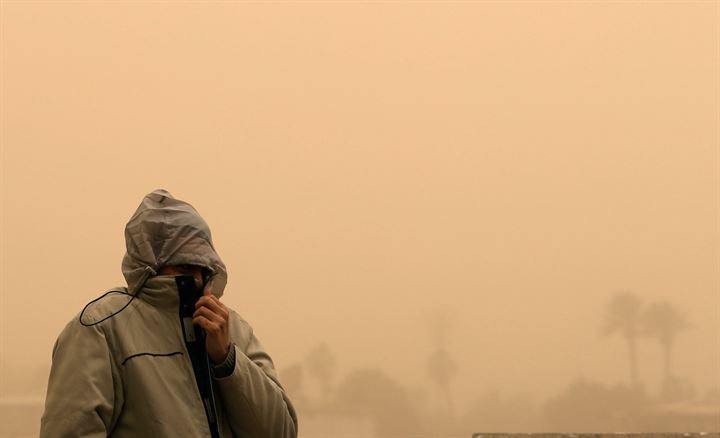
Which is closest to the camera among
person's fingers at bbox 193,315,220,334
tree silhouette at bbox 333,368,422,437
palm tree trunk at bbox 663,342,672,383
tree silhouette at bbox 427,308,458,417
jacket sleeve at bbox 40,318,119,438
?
jacket sleeve at bbox 40,318,119,438

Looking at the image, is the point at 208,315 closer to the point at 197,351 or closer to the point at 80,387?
the point at 197,351

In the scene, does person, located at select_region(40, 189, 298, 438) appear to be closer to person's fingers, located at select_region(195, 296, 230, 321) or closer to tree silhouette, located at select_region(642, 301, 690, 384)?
person's fingers, located at select_region(195, 296, 230, 321)

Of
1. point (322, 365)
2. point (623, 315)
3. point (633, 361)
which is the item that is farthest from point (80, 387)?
point (623, 315)

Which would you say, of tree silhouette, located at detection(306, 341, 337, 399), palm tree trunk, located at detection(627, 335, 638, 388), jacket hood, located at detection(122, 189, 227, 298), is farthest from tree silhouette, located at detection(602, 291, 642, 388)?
jacket hood, located at detection(122, 189, 227, 298)

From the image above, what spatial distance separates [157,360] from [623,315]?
8.44 m

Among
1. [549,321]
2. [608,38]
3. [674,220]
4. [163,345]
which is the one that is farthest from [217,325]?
[608,38]

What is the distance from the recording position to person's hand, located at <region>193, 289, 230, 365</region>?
180 cm

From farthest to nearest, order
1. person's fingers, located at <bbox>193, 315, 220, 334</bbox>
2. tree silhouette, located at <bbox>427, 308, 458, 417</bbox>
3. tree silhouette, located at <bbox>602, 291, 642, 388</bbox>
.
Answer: tree silhouette, located at <bbox>602, 291, 642, 388</bbox> → tree silhouette, located at <bbox>427, 308, 458, 417</bbox> → person's fingers, located at <bbox>193, 315, 220, 334</bbox>

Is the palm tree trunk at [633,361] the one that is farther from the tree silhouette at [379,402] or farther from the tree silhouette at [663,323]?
the tree silhouette at [379,402]

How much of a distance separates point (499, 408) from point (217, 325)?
25.4 ft

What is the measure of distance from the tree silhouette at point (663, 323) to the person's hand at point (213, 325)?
8.24 m

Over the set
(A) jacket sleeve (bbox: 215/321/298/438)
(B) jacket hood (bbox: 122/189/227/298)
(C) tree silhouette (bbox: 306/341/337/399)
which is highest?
(B) jacket hood (bbox: 122/189/227/298)

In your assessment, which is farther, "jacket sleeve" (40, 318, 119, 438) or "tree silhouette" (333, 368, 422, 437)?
"tree silhouette" (333, 368, 422, 437)

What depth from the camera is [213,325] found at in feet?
5.90
